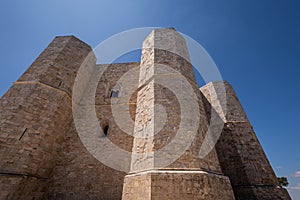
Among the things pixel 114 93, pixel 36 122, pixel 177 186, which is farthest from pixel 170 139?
pixel 114 93

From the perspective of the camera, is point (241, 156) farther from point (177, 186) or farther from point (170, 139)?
point (177, 186)

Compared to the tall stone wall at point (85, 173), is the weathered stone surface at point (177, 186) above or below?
below

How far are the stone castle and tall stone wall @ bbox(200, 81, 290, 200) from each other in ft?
0.13

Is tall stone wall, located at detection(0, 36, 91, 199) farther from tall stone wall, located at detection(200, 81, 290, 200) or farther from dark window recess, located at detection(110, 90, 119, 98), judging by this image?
tall stone wall, located at detection(200, 81, 290, 200)

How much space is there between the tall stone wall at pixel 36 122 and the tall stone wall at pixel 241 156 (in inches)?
309

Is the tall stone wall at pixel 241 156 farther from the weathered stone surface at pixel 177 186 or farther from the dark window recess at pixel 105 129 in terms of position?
the dark window recess at pixel 105 129

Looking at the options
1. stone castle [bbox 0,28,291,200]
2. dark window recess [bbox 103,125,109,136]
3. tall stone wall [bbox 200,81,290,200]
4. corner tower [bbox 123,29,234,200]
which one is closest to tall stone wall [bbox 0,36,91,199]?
stone castle [bbox 0,28,291,200]

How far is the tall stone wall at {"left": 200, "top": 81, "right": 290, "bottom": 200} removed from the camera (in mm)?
6344

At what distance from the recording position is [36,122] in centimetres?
591

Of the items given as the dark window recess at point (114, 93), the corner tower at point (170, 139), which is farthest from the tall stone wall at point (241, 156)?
the dark window recess at point (114, 93)

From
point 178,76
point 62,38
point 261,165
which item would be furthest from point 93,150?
point 261,165

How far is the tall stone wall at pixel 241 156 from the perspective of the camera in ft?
20.8

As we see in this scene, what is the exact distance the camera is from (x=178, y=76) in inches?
237

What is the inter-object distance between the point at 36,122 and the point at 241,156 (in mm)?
9132
